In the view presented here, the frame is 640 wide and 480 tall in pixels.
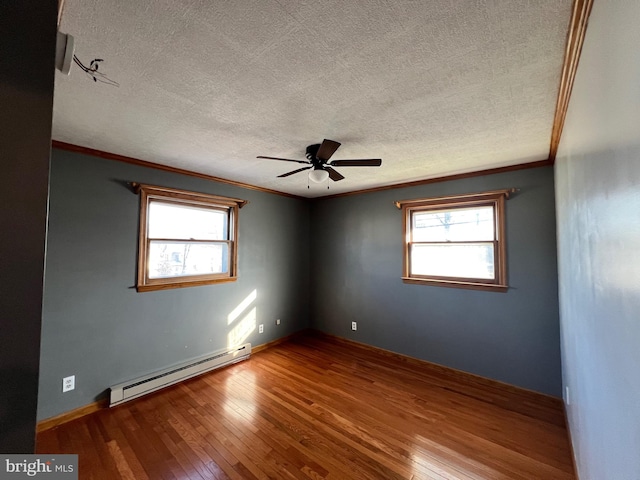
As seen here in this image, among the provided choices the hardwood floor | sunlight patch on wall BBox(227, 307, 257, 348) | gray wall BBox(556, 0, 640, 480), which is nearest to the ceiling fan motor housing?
gray wall BBox(556, 0, 640, 480)

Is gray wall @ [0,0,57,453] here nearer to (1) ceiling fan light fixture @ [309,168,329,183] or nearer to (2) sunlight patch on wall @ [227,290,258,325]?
(1) ceiling fan light fixture @ [309,168,329,183]

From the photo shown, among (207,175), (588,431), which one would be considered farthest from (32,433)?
(207,175)

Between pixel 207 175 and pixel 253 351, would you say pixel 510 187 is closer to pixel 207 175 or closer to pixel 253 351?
pixel 207 175

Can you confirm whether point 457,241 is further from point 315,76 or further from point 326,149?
point 315,76

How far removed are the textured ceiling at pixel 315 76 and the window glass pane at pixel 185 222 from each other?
78 centimetres

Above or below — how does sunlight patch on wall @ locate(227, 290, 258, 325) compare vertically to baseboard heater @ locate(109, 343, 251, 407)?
above

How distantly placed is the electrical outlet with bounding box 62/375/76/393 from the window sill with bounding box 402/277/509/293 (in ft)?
12.3

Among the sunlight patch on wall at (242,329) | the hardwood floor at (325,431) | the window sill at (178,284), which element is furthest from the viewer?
the sunlight patch on wall at (242,329)

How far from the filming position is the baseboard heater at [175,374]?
8.50 ft

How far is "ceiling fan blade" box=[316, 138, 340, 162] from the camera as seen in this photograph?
1933 millimetres

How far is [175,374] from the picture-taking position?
2951 millimetres

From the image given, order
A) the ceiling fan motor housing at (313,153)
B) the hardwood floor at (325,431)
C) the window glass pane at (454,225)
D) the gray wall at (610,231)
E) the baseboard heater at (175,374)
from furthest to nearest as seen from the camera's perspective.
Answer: the window glass pane at (454,225)
the baseboard heater at (175,374)
the ceiling fan motor housing at (313,153)
the hardwood floor at (325,431)
the gray wall at (610,231)

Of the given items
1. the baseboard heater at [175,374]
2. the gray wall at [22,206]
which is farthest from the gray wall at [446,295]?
the gray wall at [22,206]

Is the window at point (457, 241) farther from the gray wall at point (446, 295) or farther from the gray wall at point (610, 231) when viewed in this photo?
the gray wall at point (610, 231)
